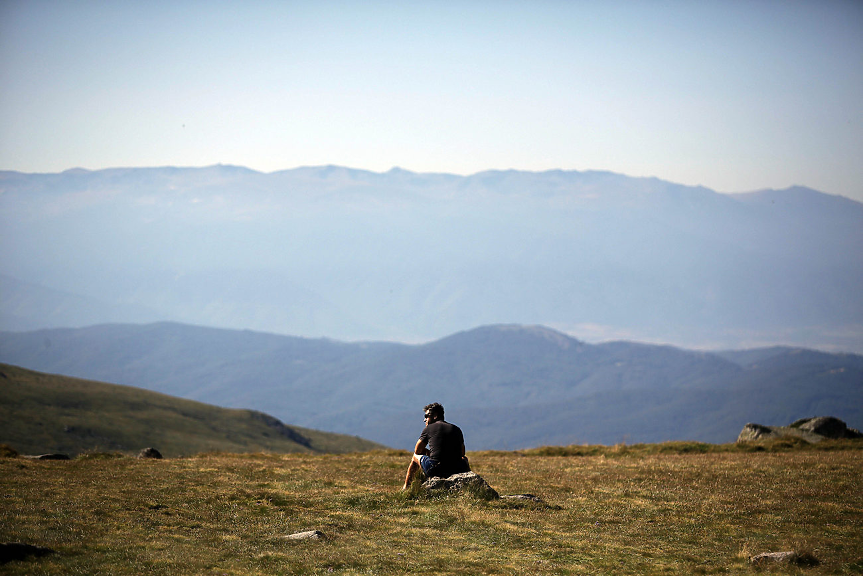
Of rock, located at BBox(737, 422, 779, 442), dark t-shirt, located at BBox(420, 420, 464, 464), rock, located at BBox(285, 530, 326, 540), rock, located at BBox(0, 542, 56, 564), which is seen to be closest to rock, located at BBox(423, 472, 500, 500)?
dark t-shirt, located at BBox(420, 420, 464, 464)

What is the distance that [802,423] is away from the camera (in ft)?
144

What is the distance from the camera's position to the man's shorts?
22.5 metres

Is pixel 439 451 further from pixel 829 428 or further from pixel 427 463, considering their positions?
pixel 829 428

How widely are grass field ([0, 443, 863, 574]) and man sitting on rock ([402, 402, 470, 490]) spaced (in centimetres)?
106

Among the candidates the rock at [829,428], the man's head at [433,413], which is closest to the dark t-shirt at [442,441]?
the man's head at [433,413]

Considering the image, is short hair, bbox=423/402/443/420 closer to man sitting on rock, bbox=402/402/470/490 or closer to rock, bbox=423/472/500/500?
man sitting on rock, bbox=402/402/470/490

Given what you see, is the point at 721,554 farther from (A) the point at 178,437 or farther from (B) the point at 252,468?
(A) the point at 178,437

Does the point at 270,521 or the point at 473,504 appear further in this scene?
the point at 473,504

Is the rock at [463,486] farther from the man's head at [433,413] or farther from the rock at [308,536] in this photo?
the rock at [308,536]

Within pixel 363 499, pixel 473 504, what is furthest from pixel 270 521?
pixel 473 504

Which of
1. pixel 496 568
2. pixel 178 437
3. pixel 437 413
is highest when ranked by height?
pixel 437 413

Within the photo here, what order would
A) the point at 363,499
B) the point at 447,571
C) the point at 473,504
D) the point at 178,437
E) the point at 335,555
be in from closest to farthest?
the point at 447,571, the point at 335,555, the point at 473,504, the point at 363,499, the point at 178,437

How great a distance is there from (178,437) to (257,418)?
50504 mm

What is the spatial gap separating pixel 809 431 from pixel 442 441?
28372 millimetres
